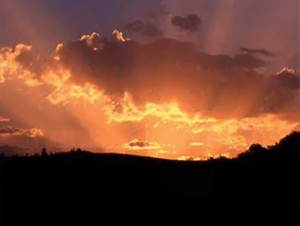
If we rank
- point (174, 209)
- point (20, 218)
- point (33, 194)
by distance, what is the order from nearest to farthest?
point (20, 218) → point (33, 194) → point (174, 209)

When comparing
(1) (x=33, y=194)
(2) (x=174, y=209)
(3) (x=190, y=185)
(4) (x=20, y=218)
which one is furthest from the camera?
(3) (x=190, y=185)

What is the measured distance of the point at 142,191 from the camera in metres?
27.0

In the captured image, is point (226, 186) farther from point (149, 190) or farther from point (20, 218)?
point (20, 218)

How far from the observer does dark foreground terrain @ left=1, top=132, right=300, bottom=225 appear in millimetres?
24133

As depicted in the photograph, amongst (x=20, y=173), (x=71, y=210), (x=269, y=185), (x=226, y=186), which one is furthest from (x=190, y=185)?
(x=20, y=173)

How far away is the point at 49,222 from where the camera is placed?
23.0 metres

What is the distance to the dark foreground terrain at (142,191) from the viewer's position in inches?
950

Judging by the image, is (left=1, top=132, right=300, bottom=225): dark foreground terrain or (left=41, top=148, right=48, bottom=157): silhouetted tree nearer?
(left=1, top=132, right=300, bottom=225): dark foreground terrain

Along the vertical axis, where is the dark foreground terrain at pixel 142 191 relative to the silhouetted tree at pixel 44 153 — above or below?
below

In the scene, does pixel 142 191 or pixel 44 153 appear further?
pixel 44 153

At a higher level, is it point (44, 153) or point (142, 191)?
point (44, 153)

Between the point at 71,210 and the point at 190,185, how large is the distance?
7.80 m

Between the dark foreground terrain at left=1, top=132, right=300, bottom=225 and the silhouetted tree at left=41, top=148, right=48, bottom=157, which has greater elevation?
the silhouetted tree at left=41, top=148, right=48, bottom=157

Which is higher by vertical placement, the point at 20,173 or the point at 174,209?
the point at 20,173
